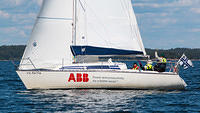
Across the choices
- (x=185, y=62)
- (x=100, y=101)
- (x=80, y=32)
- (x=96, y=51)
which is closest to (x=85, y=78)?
(x=96, y=51)

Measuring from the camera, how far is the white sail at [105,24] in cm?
2358

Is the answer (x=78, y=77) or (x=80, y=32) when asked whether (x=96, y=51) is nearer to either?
(x=80, y=32)

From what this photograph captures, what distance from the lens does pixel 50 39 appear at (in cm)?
2333

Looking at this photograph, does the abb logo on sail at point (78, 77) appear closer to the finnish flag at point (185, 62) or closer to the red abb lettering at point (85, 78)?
the red abb lettering at point (85, 78)

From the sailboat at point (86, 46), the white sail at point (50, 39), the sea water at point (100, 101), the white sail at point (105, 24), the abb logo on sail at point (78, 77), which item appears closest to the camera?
the sea water at point (100, 101)

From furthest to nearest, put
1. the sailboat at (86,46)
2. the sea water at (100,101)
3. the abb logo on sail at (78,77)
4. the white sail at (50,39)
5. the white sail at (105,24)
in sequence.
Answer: the white sail at (105,24) → the white sail at (50,39) → the sailboat at (86,46) → the abb logo on sail at (78,77) → the sea water at (100,101)

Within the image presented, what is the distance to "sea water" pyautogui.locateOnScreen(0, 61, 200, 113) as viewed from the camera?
17380mm

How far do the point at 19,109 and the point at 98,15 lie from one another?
8.62m

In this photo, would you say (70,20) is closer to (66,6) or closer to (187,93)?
(66,6)

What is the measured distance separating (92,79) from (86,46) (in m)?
2.29

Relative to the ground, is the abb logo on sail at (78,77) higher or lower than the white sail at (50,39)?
lower

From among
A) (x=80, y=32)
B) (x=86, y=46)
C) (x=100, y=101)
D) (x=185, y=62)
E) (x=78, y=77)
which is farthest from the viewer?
(x=185, y=62)

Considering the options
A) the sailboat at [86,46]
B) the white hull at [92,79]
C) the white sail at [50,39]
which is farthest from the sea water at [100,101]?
the white sail at [50,39]

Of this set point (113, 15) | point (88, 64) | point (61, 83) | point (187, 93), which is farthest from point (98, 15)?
point (187, 93)
